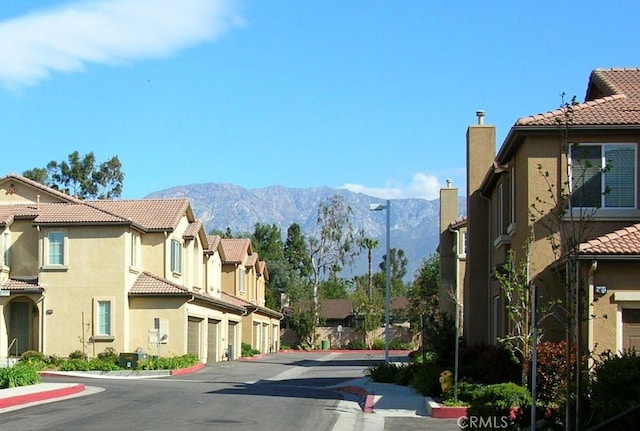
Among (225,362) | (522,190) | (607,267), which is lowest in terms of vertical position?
(225,362)

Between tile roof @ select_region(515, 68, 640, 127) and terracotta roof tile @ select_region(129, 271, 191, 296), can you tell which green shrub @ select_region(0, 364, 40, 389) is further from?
tile roof @ select_region(515, 68, 640, 127)

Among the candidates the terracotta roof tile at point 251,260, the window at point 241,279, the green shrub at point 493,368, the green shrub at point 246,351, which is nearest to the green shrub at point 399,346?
Result: the terracotta roof tile at point 251,260

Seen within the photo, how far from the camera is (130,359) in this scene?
40.9 metres

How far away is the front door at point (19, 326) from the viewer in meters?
43.8

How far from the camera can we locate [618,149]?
22.8 metres

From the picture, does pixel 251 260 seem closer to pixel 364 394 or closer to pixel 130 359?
pixel 130 359

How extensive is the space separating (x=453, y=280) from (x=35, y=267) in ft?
66.3

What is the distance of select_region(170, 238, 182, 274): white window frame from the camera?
47.2 metres

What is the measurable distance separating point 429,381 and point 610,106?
8.59 meters

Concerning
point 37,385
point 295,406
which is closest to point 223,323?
point 37,385

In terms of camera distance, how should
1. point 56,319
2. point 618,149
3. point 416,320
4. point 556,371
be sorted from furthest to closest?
point 416,320 → point 56,319 → point 618,149 → point 556,371

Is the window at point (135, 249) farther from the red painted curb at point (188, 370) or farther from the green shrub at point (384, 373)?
the green shrub at point (384, 373)

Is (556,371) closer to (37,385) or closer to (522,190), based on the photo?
(522,190)

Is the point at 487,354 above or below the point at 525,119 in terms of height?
below
